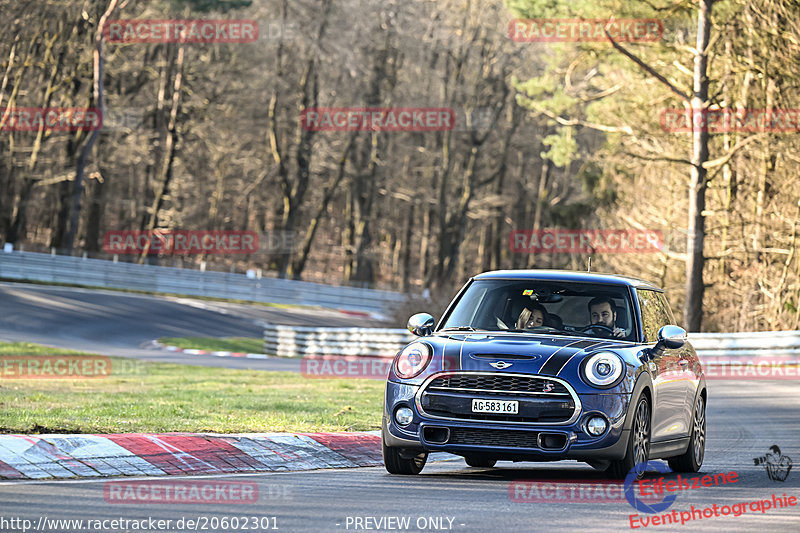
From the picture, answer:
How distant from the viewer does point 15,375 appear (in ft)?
74.2

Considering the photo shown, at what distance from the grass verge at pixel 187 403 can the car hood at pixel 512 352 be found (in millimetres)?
3193

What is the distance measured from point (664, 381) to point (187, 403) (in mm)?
7571

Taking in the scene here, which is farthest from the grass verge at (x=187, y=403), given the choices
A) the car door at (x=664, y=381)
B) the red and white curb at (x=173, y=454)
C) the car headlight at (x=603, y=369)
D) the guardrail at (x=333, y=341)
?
the guardrail at (x=333, y=341)

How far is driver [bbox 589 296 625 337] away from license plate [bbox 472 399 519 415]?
1.58m

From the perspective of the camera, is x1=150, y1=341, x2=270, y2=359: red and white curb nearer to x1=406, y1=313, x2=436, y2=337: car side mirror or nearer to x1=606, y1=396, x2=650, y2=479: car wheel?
x1=406, y1=313, x2=436, y2=337: car side mirror

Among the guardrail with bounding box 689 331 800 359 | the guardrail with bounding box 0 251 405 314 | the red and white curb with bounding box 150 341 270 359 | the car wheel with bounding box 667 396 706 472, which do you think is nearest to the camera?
the car wheel with bounding box 667 396 706 472

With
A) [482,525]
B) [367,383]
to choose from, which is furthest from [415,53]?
[482,525]

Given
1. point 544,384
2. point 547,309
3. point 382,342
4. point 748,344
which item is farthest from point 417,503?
point 382,342

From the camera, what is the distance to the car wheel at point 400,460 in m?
9.73

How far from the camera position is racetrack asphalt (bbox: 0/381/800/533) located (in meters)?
7.33

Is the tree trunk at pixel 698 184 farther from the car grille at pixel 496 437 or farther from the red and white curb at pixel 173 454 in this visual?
the car grille at pixel 496 437

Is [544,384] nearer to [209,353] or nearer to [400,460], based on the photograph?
[400,460]

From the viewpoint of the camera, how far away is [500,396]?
9234 mm

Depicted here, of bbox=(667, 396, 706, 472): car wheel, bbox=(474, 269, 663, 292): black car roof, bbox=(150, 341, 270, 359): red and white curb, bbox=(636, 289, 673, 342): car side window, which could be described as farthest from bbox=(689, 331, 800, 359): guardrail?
bbox=(474, 269, 663, 292): black car roof
